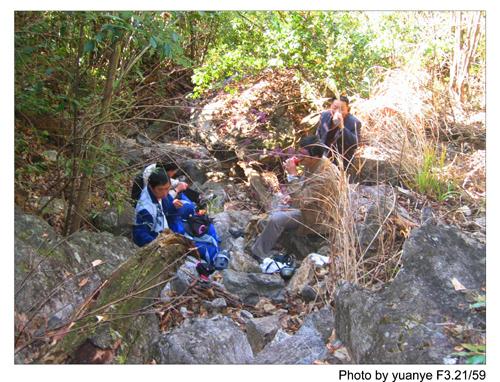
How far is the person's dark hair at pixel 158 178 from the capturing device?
3.41 meters

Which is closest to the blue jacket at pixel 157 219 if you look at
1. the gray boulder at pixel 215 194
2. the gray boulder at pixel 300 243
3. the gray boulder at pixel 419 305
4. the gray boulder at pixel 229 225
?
the gray boulder at pixel 229 225

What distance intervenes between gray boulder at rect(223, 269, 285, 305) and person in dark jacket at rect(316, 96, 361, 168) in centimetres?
120

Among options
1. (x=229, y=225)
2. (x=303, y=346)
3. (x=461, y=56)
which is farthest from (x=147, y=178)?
(x=461, y=56)

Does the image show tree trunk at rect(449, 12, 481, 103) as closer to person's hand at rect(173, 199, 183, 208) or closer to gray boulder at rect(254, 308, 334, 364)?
person's hand at rect(173, 199, 183, 208)

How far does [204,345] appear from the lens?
8.33ft

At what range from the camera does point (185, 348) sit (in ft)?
8.23

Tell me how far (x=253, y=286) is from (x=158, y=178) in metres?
1.13

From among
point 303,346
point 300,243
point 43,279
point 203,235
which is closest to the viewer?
point 303,346

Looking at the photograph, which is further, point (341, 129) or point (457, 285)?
point (341, 129)

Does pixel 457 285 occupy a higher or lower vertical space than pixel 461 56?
lower

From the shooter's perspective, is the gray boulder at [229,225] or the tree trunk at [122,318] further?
the gray boulder at [229,225]

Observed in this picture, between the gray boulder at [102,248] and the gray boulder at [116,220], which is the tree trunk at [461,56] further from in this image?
the gray boulder at [102,248]

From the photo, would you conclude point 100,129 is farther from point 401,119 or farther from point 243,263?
point 401,119

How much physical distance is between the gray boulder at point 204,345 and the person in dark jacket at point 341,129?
2073mm
